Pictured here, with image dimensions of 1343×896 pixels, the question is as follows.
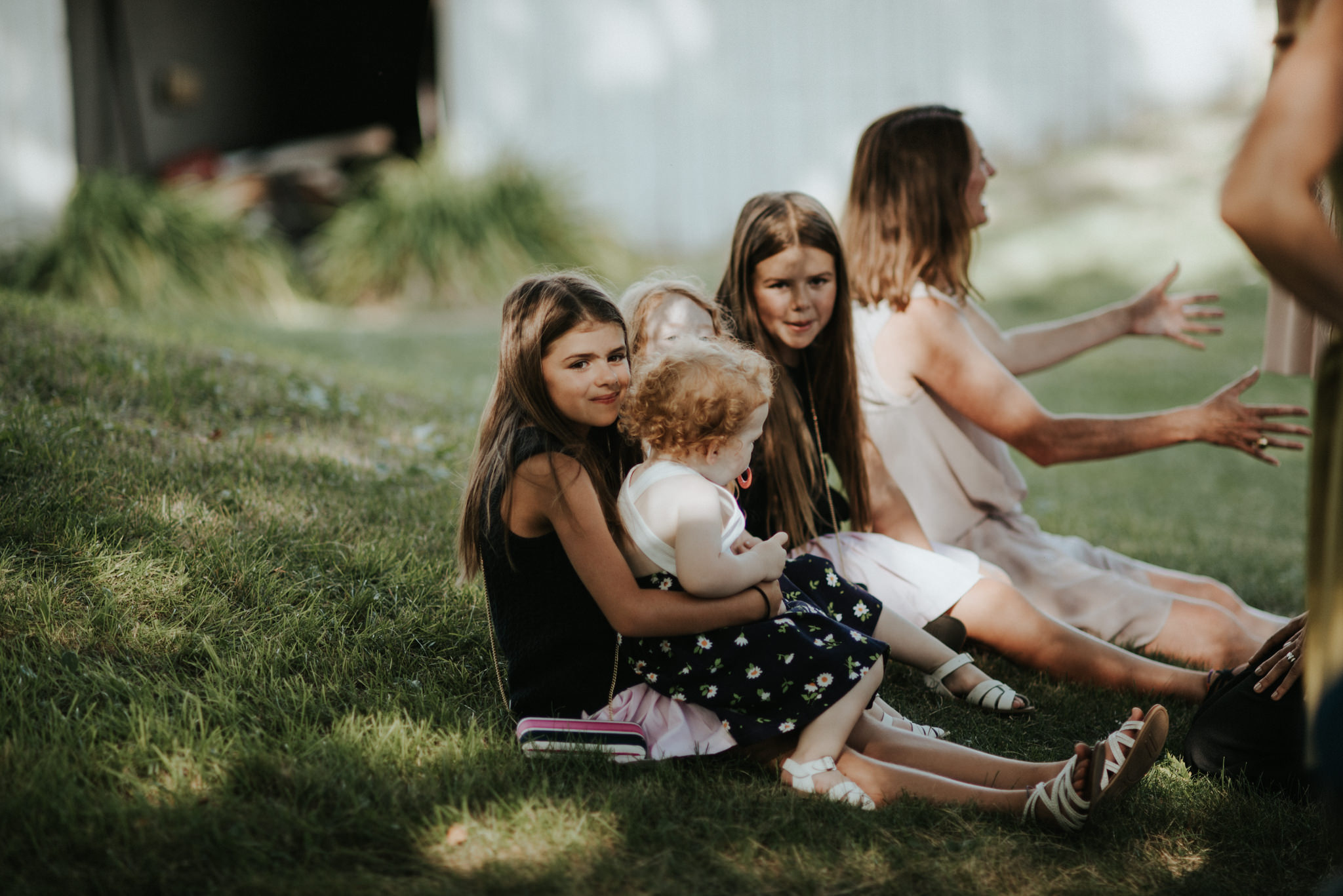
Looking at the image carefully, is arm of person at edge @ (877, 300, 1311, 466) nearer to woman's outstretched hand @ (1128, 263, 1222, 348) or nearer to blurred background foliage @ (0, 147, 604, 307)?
woman's outstretched hand @ (1128, 263, 1222, 348)

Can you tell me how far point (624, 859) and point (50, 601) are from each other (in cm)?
164

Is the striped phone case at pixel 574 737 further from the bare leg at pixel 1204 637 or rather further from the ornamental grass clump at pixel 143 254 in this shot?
the ornamental grass clump at pixel 143 254

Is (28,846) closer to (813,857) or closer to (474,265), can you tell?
(813,857)

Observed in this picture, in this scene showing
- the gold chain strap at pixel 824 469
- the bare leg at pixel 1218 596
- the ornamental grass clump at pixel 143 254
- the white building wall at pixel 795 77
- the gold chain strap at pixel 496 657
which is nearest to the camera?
the gold chain strap at pixel 496 657

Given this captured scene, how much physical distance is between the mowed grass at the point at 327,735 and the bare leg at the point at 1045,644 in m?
0.06

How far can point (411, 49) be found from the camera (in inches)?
602

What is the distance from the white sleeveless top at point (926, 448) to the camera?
11.9 feet

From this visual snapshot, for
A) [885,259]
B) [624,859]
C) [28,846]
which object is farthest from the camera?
[885,259]

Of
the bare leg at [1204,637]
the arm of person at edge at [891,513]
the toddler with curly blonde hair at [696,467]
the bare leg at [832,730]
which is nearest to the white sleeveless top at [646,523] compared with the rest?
the toddler with curly blonde hair at [696,467]

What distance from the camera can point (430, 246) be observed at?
34.8 feet

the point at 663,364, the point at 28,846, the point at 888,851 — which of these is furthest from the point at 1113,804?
the point at 28,846

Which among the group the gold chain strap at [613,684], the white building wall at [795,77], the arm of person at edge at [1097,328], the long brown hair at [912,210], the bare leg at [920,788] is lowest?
the bare leg at [920,788]

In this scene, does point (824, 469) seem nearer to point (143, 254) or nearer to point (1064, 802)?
point (1064, 802)

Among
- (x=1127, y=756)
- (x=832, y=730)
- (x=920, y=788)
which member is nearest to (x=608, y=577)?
(x=832, y=730)
